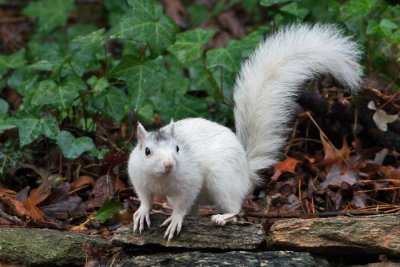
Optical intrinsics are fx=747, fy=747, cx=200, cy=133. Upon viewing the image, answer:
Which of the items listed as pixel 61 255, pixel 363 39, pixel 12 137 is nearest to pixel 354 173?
pixel 363 39

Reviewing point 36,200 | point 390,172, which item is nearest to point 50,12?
point 36,200

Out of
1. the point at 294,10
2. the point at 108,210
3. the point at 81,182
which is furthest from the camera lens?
the point at 294,10

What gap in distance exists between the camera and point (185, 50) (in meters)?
5.16

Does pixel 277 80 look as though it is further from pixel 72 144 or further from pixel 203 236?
pixel 72 144

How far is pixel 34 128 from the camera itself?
4727 mm

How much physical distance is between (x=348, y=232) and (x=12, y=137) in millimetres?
2514

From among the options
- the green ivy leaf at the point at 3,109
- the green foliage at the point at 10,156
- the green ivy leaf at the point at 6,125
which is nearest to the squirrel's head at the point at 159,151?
the green ivy leaf at the point at 6,125

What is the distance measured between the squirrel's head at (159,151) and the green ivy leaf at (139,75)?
899 millimetres

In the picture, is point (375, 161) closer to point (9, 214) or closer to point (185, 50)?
point (185, 50)

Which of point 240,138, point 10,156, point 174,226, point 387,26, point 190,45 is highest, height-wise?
point 387,26

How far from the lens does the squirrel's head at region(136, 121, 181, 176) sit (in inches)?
138

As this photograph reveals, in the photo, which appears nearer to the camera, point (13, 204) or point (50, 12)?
point (13, 204)

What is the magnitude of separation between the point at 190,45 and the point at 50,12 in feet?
8.80

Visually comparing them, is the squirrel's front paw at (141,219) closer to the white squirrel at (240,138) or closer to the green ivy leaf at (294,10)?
the white squirrel at (240,138)
